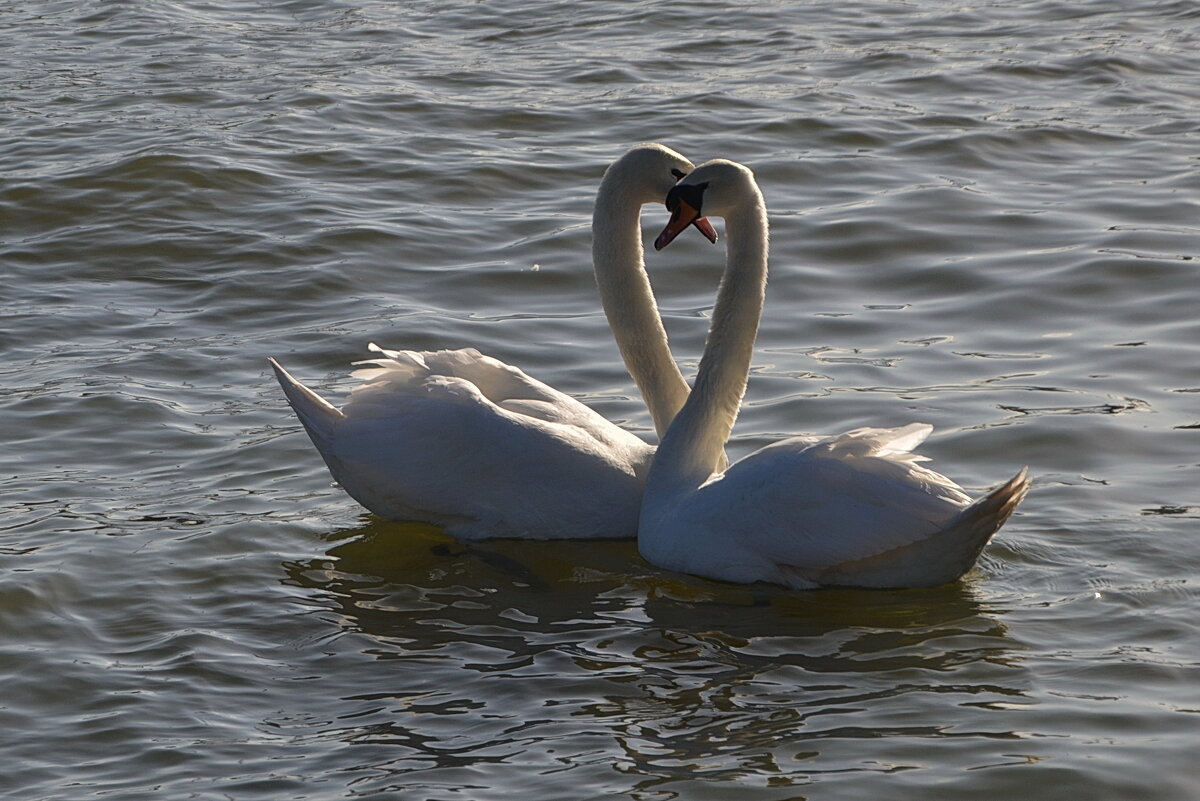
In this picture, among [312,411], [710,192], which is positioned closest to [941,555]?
[710,192]

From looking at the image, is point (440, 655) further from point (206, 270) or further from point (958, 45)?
point (958, 45)

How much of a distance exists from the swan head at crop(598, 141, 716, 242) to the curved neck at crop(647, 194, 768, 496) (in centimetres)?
42

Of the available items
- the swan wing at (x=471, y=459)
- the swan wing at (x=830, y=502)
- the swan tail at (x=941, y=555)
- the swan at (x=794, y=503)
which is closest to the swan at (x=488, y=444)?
the swan wing at (x=471, y=459)

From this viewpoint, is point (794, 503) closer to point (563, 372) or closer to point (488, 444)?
point (488, 444)

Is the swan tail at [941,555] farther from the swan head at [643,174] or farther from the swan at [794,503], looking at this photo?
the swan head at [643,174]

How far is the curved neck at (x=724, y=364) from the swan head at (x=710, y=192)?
0.05 metres

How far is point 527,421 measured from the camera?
710cm

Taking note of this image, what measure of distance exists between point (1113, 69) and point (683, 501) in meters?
9.16

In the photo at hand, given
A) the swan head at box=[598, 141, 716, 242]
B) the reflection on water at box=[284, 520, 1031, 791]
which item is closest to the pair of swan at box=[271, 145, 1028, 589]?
the swan head at box=[598, 141, 716, 242]

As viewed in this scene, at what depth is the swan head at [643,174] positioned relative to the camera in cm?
751

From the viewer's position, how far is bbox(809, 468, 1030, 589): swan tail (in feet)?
19.9

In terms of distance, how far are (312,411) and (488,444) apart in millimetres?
789

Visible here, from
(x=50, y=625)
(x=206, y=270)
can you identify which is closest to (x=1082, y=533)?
(x=50, y=625)

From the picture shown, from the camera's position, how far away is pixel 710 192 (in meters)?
7.04
